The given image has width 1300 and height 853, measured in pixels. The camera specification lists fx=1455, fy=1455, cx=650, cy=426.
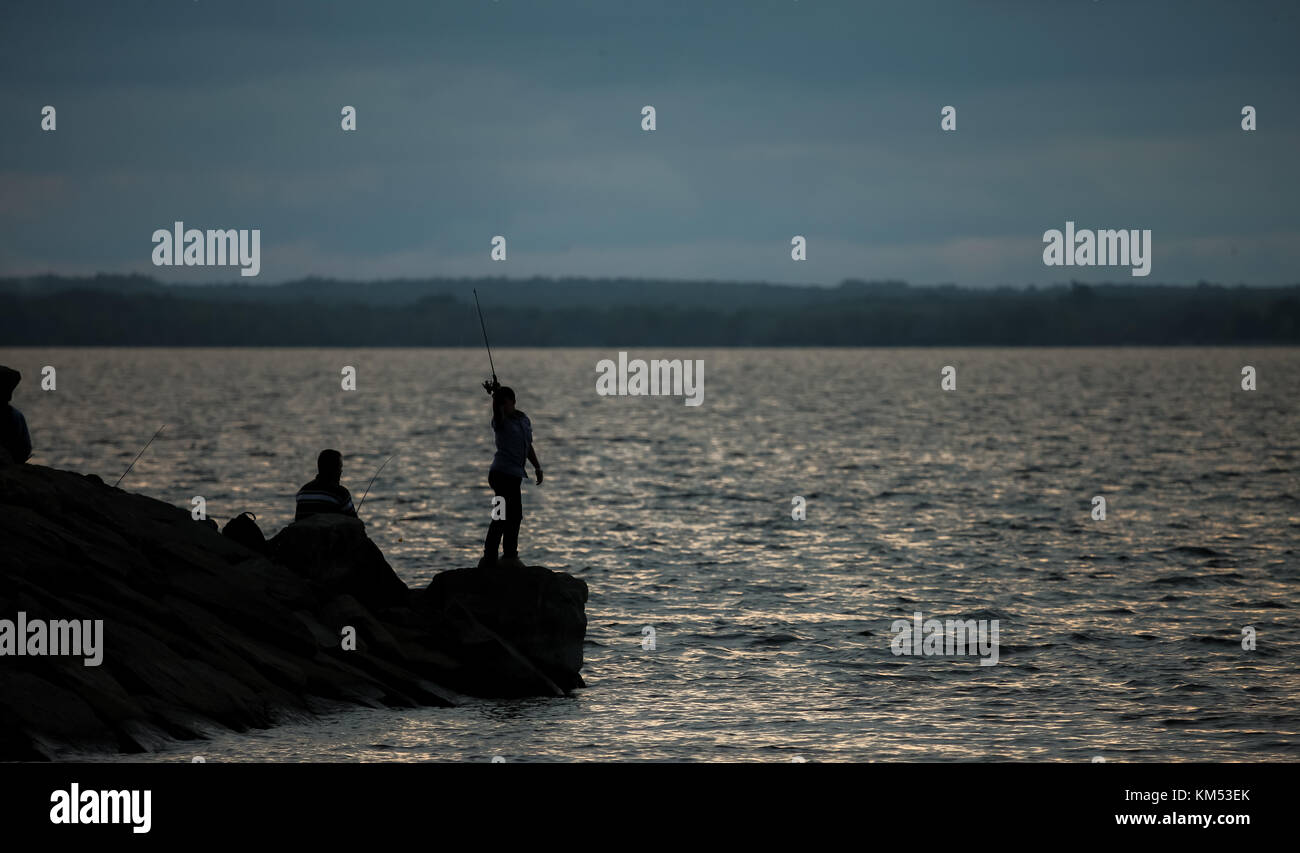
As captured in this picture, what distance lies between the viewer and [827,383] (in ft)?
590

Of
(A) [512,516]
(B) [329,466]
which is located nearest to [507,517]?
(A) [512,516]

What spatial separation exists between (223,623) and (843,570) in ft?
58.6

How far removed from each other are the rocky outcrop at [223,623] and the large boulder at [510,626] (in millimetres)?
19

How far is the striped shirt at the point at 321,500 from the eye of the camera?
19719mm

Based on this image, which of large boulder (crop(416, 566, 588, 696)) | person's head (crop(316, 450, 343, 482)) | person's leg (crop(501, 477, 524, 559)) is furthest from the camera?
person's head (crop(316, 450, 343, 482))

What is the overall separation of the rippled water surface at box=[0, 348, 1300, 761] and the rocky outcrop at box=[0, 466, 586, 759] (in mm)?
565

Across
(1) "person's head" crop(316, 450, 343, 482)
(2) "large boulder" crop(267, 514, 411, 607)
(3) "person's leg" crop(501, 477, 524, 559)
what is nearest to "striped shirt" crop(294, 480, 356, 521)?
(1) "person's head" crop(316, 450, 343, 482)

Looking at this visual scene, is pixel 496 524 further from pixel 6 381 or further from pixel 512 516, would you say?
pixel 6 381

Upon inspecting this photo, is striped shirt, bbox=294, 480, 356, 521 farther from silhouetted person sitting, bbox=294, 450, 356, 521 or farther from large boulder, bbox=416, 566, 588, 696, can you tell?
large boulder, bbox=416, 566, 588, 696

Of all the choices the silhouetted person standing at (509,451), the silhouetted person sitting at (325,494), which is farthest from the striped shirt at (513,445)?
the silhouetted person sitting at (325,494)

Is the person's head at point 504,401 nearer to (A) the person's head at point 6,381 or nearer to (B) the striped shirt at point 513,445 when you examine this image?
(B) the striped shirt at point 513,445

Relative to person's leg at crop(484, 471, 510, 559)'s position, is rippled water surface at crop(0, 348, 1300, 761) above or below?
below

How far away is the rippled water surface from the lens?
53.9ft
